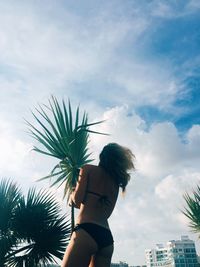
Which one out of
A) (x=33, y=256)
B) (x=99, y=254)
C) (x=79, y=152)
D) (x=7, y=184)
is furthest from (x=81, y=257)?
(x=7, y=184)

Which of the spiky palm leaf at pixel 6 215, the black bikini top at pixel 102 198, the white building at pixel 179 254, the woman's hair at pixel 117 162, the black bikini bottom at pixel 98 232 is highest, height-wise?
the white building at pixel 179 254

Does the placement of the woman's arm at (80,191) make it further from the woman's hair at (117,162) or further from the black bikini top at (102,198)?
the woman's hair at (117,162)

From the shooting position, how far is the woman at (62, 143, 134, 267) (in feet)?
6.35

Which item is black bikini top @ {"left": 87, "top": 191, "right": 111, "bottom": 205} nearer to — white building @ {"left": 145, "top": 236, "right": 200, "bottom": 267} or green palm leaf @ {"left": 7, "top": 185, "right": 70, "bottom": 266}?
green palm leaf @ {"left": 7, "top": 185, "right": 70, "bottom": 266}

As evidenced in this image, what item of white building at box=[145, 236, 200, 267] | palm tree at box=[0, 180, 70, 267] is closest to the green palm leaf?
→ palm tree at box=[0, 180, 70, 267]

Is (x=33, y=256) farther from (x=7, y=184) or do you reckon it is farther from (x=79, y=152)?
(x=79, y=152)

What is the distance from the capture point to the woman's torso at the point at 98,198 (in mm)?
2115

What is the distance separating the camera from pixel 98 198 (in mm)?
2174

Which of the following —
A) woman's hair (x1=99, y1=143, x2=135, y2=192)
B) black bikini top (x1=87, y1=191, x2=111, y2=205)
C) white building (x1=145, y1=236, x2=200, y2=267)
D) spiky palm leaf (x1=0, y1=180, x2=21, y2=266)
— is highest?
white building (x1=145, y1=236, x2=200, y2=267)

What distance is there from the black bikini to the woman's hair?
0.24m

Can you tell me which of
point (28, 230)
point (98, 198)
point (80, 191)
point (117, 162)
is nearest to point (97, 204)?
point (98, 198)

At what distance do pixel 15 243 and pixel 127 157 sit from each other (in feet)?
17.4

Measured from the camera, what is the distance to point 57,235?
7047mm

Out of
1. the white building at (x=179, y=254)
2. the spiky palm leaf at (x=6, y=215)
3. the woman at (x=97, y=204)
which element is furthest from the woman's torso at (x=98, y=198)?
the white building at (x=179, y=254)
